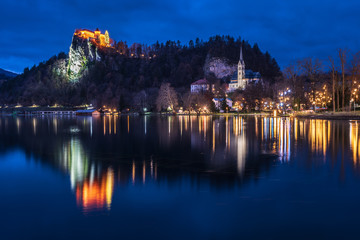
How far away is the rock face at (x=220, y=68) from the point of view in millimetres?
145125

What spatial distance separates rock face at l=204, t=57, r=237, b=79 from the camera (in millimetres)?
145125

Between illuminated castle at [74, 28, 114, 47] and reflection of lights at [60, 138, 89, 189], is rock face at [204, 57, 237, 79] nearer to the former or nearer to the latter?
illuminated castle at [74, 28, 114, 47]

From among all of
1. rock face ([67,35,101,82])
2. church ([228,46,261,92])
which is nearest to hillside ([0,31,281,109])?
rock face ([67,35,101,82])

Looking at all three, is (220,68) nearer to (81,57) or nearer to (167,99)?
(167,99)

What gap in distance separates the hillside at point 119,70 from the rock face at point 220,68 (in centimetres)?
176

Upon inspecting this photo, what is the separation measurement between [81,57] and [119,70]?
88.4 feet

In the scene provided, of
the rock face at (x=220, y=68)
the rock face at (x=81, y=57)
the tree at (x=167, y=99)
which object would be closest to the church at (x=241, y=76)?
the rock face at (x=220, y=68)

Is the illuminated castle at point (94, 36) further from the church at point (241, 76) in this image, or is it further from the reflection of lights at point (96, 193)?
the reflection of lights at point (96, 193)

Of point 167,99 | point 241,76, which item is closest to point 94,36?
point 241,76

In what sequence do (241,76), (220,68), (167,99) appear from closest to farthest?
1. (167,99)
2. (241,76)
3. (220,68)

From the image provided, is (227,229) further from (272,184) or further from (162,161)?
(162,161)

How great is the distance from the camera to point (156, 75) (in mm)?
162625

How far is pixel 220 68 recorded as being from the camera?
485 feet

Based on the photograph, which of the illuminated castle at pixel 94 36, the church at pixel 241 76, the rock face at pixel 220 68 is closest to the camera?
the church at pixel 241 76
